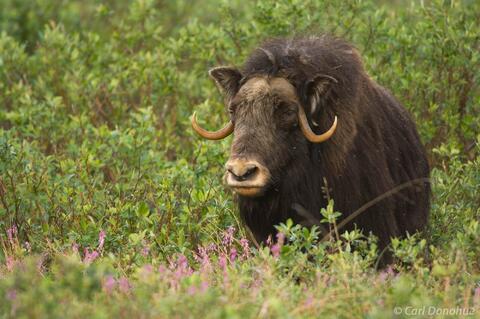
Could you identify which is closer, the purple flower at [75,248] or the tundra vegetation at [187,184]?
the tundra vegetation at [187,184]

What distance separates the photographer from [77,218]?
20.0 ft

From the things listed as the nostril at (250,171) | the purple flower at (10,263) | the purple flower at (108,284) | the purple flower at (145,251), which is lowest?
the purple flower at (145,251)

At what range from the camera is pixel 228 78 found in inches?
219

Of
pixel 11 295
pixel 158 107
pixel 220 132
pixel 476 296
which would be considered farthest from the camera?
pixel 158 107

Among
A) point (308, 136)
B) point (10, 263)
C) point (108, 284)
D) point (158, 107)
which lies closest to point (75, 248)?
point (10, 263)

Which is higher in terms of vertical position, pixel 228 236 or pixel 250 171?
pixel 250 171

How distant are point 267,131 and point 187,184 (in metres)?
1.46

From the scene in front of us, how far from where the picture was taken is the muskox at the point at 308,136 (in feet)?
17.3

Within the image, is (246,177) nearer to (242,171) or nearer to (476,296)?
(242,171)

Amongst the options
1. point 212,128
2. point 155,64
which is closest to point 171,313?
point 212,128

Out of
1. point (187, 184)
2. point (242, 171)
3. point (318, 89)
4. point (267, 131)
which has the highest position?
point (318, 89)

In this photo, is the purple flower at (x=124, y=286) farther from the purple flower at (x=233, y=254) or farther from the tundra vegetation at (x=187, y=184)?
the purple flower at (x=233, y=254)

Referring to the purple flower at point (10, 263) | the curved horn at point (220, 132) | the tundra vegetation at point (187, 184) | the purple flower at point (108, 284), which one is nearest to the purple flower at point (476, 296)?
the tundra vegetation at point (187, 184)

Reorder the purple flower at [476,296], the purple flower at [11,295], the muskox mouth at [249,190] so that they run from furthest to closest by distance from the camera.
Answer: the muskox mouth at [249,190] → the purple flower at [476,296] → the purple flower at [11,295]
